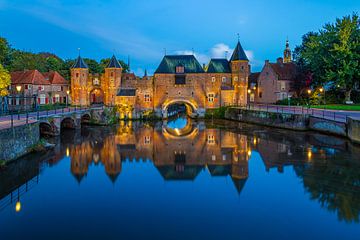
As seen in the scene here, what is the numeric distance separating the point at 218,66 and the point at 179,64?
18.5 ft

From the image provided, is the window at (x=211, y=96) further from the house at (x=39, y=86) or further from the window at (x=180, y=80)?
the house at (x=39, y=86)

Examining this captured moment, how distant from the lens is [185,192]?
14195 millimetres

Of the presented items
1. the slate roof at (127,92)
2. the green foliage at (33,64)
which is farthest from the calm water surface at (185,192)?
the green foliage at (33,64)

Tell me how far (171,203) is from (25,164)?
9.17 m

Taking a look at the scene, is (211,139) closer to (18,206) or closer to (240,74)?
(18,206)

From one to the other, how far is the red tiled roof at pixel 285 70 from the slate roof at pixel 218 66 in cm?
753

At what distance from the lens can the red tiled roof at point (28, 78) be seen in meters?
46.3

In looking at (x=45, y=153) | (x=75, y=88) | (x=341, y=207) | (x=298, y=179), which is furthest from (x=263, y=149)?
(x=75, y=88)

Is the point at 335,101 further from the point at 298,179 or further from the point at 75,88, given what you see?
the point at 75,88

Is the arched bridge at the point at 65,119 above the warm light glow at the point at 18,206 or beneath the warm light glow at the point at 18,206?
above

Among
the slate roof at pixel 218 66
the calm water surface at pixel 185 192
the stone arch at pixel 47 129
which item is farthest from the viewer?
the slate roof at pixel 218 66

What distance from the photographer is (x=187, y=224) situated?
10617 mm

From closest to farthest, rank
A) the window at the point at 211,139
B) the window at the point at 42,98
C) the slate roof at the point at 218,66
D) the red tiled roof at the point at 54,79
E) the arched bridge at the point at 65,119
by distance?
the window at the point at 211,139, the arched bridge at the point at 65,119, the slate roof at the point at 218,66, the window at the point at 42,98, the red tiled roof at the point at 54,79

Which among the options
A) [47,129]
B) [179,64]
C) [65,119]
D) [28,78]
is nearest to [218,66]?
[179,64]
